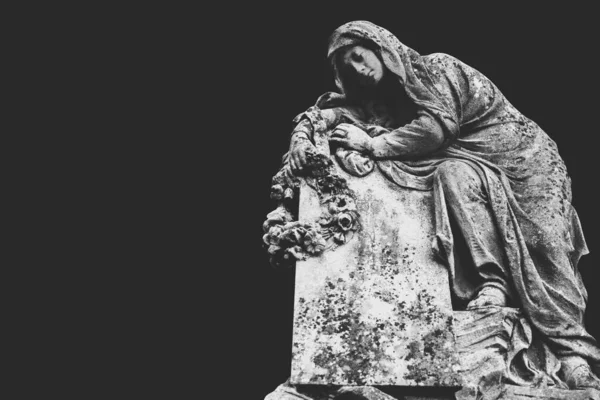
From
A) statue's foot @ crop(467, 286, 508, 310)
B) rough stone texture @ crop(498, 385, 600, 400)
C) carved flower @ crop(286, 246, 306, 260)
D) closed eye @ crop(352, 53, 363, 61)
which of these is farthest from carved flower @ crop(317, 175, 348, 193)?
rough stone texture @ crop(498, 385, 600, 400)

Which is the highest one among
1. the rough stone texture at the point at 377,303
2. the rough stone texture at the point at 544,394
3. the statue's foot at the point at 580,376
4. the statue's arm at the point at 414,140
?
the statue's arm at the point at 414,140

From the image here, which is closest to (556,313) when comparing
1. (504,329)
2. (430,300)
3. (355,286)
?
(504,329)

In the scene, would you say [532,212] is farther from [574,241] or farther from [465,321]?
[465,321]

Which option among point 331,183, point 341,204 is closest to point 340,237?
point 341,204

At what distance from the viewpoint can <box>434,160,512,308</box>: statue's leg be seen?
14.0ft

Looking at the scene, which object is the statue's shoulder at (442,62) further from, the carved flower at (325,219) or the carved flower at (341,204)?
the carved flower at (325,219)

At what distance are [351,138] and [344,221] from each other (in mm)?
571

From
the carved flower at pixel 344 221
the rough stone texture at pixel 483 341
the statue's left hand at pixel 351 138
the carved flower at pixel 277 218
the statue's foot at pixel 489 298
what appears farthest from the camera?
the statue's left hand at pixel 351 138

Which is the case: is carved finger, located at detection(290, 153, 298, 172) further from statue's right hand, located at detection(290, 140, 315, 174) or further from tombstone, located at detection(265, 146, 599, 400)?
tombstone, located at detection(265, 146, 599, 400)

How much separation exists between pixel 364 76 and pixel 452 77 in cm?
51

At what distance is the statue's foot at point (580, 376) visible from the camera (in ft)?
13.1

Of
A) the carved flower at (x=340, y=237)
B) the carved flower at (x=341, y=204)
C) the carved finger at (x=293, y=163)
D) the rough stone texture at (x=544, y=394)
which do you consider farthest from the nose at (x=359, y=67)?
the rough stone texture at (x=544, y=394)

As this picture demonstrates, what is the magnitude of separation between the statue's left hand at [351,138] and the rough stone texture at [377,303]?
0.23 m

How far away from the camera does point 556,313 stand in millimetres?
4215
